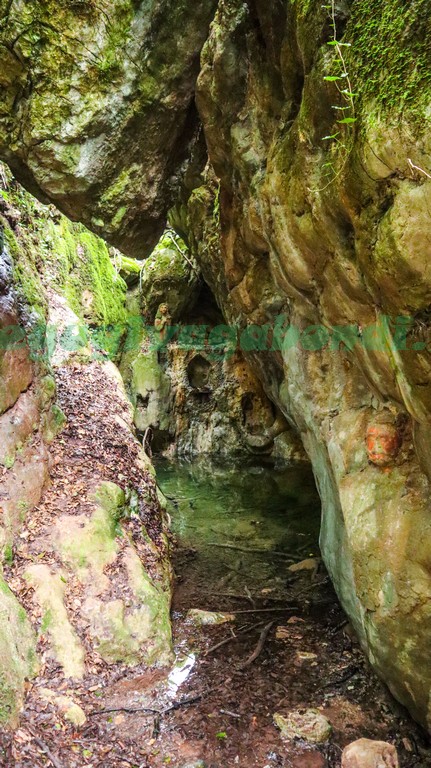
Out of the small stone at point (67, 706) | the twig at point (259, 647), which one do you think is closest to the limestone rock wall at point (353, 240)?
the twig at point (259, 647)

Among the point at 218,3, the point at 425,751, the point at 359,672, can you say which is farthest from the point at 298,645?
the point at 218,3

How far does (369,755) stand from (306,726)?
63 cm

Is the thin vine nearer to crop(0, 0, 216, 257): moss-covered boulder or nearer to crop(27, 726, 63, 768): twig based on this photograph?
crop(0, 0, 216, 257): moss-covered boulder

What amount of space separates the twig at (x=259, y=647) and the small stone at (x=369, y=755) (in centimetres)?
141

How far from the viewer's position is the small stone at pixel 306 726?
369cm

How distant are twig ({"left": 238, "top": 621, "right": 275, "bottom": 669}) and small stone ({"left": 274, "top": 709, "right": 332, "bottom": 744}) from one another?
0.71 metres

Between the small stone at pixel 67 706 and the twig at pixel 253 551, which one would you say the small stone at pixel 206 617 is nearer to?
the small stone at pixel 67 706

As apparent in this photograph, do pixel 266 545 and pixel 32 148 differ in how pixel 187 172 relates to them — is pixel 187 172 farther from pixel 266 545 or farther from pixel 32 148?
pixel 266 545

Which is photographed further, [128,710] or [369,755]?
[128,710]

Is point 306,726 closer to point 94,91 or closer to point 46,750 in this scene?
point 46,750

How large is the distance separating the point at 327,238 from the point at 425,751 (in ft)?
13.1

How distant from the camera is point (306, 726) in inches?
148

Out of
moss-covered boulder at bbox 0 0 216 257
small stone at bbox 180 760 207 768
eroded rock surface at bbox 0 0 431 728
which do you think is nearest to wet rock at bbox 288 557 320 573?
eroded rock surface at bbox 0 0 431 728

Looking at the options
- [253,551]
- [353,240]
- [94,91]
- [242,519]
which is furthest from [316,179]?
[242,519]
